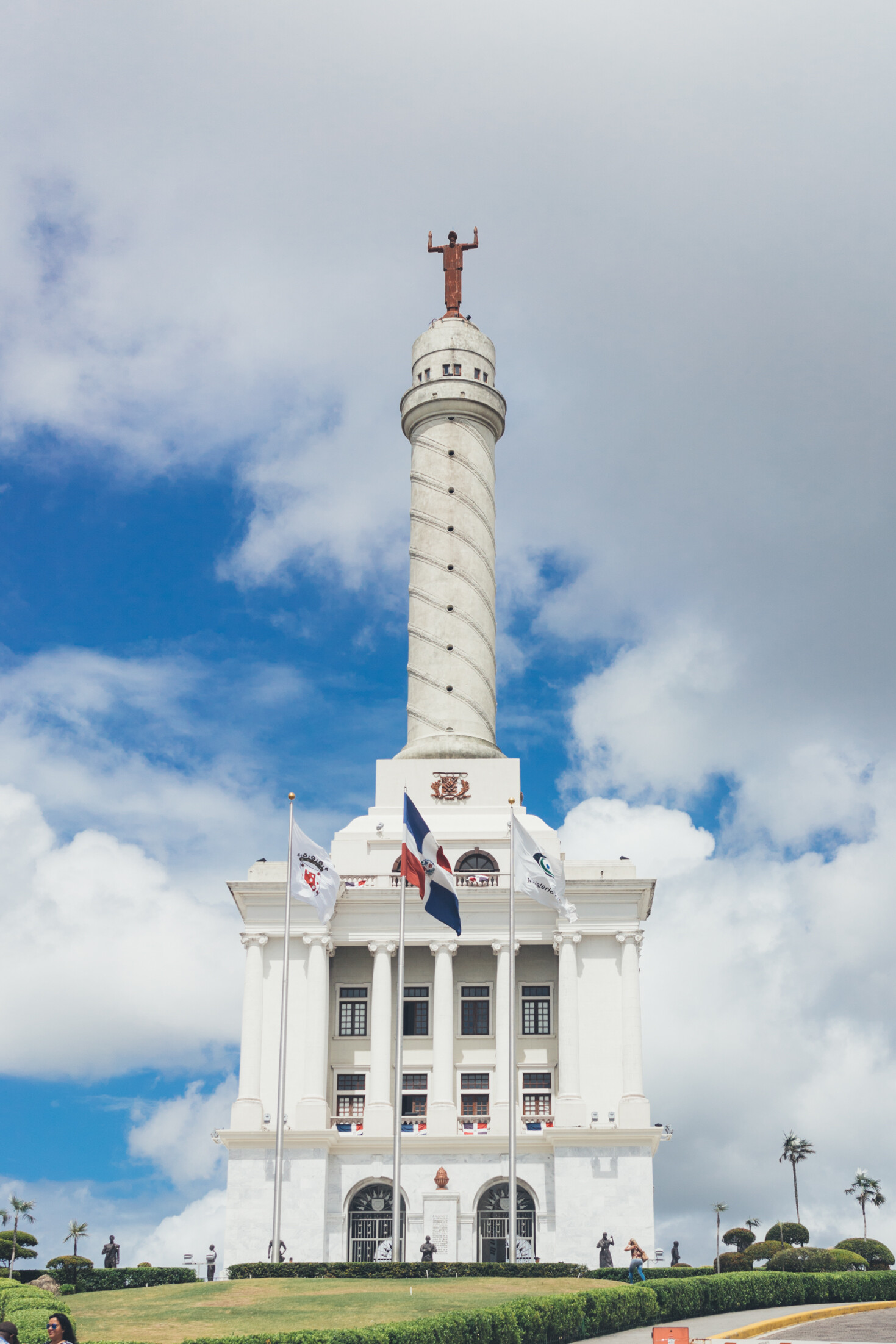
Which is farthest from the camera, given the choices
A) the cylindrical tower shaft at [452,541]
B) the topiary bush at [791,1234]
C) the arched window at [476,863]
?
the topiary bush at [791,1234]

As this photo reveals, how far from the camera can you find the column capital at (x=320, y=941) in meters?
63.2

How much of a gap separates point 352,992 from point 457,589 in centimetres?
2218

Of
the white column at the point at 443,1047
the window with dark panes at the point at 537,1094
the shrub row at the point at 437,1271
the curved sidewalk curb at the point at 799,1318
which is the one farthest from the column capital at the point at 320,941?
the curved sidewalk curb at the point at 799,1318

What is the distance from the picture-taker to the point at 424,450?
7931cm

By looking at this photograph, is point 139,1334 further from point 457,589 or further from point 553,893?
point 457,589

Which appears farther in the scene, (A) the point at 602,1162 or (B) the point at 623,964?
(B) the point at 623,964

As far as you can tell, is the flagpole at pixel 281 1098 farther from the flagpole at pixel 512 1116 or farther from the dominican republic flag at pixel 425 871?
the flagpole at pixel 512 1116

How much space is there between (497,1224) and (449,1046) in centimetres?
740

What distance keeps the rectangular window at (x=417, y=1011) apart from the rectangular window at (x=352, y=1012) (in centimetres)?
187

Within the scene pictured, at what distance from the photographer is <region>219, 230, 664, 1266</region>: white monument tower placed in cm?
5869

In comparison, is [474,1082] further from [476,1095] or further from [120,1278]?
[120,1278]

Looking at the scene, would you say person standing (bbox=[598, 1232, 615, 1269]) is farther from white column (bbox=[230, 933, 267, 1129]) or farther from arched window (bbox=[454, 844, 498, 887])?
arched window (bbox=[454, 844, 498, 887])

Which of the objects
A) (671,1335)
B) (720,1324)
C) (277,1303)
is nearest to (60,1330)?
(671,1335)

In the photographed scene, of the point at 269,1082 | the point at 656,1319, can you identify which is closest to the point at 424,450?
the point at 269,1082
